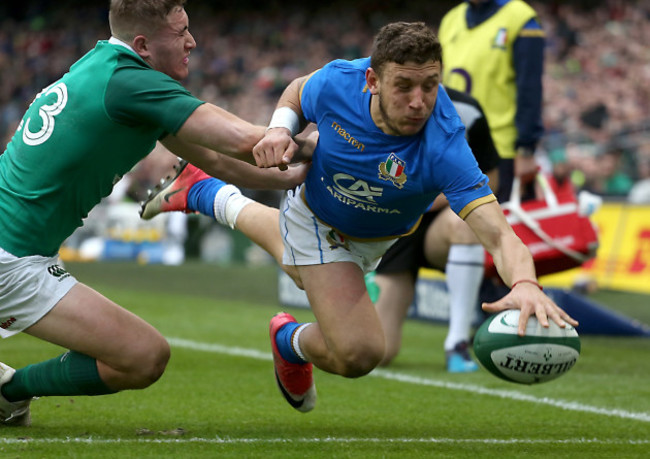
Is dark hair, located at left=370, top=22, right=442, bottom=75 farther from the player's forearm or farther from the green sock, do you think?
the green sock

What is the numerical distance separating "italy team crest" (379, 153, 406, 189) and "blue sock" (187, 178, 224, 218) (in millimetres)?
1509

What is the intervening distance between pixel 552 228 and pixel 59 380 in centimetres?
406

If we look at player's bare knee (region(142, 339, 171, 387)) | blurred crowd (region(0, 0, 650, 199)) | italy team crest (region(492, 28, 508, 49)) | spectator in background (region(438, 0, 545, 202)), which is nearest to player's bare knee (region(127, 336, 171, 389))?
player's bare knee (region(142, 339, 171, 387))

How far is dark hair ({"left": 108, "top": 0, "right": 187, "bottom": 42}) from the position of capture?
4.11 metres

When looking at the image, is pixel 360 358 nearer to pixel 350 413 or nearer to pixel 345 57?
pixel 350 413

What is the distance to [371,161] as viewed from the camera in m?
4.34

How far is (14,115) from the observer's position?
2677 centimetres

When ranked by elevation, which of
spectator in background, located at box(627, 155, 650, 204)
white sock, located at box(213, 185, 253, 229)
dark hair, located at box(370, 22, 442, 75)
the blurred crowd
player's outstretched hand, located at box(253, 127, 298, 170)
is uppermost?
the blurred crowd

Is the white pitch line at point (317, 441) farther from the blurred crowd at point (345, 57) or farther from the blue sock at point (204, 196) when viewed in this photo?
the blurred crowd at point (345, 57)

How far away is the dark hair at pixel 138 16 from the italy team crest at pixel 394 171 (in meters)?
1.06

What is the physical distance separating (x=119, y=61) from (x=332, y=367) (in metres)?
1.71

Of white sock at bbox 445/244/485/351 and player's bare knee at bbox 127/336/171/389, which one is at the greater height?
white sock at bbox 445/244/485/351

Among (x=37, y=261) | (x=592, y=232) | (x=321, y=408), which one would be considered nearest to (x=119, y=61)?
(x=37, y=261)

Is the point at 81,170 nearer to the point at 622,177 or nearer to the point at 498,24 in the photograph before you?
the point at 498,24
